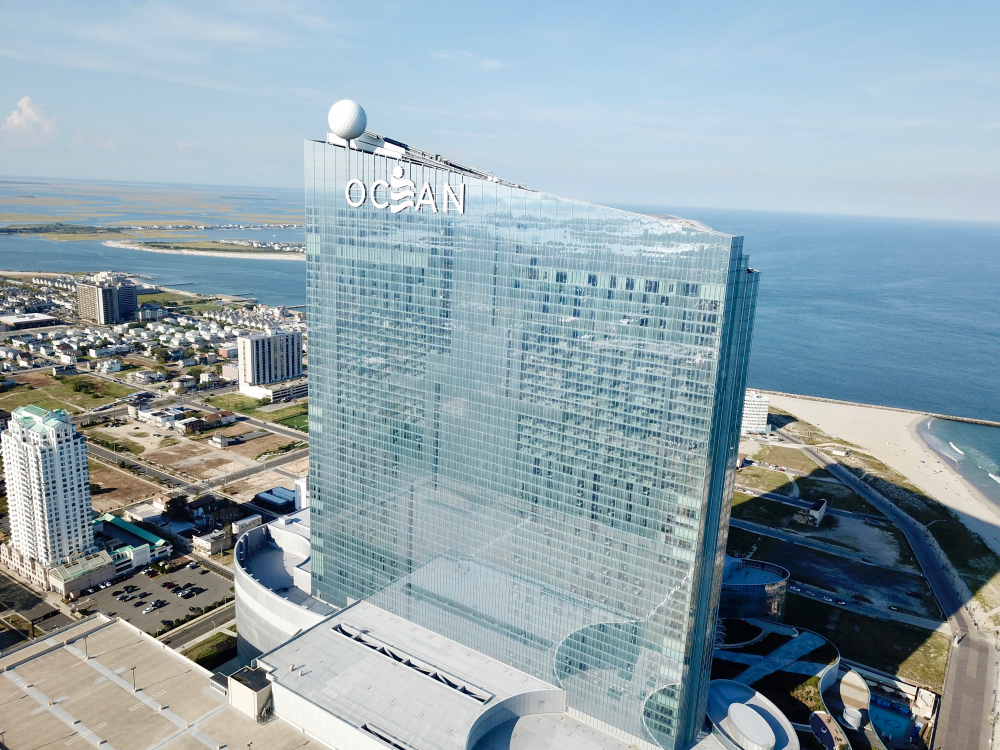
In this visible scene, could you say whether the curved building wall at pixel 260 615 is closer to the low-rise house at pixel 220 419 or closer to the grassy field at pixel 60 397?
the low-rise house at pixel 220 419

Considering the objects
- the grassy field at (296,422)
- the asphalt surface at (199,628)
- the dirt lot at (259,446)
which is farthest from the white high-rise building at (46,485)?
the grassy field at (296,422)

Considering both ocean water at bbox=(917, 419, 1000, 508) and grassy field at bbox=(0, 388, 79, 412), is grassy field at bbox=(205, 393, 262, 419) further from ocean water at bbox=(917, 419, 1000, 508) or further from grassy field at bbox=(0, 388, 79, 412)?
ocean water at bbox=(917, 419, 1000, 508)

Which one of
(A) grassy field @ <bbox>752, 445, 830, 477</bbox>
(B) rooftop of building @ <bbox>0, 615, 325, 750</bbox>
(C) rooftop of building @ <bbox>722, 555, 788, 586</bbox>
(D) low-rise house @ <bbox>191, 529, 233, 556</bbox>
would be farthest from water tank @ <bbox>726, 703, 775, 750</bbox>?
(A) grassy field @ <bbox>752, 445, 830, 477</bbox>

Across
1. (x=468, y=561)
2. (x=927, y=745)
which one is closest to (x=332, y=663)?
(x=468, y=561)

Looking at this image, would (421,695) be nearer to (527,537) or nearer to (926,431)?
(527,537)

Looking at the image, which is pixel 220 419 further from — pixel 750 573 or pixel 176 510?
pixel 750 573

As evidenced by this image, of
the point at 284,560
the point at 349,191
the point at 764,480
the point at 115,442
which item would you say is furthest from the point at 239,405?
the point at 349,191
